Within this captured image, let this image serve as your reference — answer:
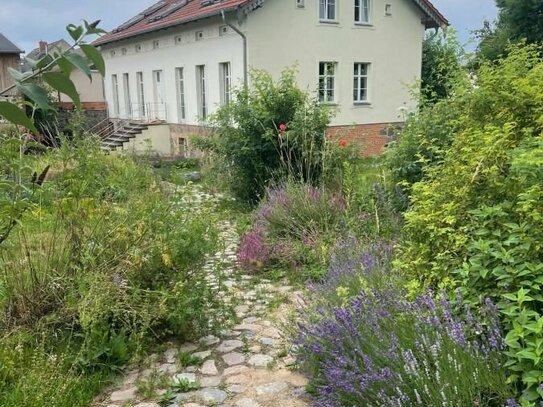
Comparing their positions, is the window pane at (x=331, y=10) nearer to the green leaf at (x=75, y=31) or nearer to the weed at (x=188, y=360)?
the weed at (x=188, y=360)

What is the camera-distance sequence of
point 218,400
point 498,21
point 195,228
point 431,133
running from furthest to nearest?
1. point 498,21
2. point 431,133
3. point 195,228
4. point 218,400

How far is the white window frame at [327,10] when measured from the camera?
16.4 m

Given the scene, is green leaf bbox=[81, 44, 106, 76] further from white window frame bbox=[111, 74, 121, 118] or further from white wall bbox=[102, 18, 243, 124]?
white window frame bbox=[111, 74, 121, 118]

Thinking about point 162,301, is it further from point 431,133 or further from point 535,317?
point 431,133

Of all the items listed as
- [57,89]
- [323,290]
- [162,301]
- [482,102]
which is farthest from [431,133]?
[57,89]

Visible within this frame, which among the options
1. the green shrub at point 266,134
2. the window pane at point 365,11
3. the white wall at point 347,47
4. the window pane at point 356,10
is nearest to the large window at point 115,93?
the white wall at point 347,47

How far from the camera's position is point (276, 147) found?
831 centimetres

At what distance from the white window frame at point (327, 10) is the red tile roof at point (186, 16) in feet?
8.84

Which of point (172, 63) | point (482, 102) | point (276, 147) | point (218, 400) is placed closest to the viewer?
point (218, 400)

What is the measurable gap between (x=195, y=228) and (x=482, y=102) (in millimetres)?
2736

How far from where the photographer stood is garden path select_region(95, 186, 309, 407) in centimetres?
304

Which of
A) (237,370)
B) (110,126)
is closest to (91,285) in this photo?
(237,370)

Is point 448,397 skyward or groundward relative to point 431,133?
groundward

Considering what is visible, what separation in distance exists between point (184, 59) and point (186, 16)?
5.60 feet
